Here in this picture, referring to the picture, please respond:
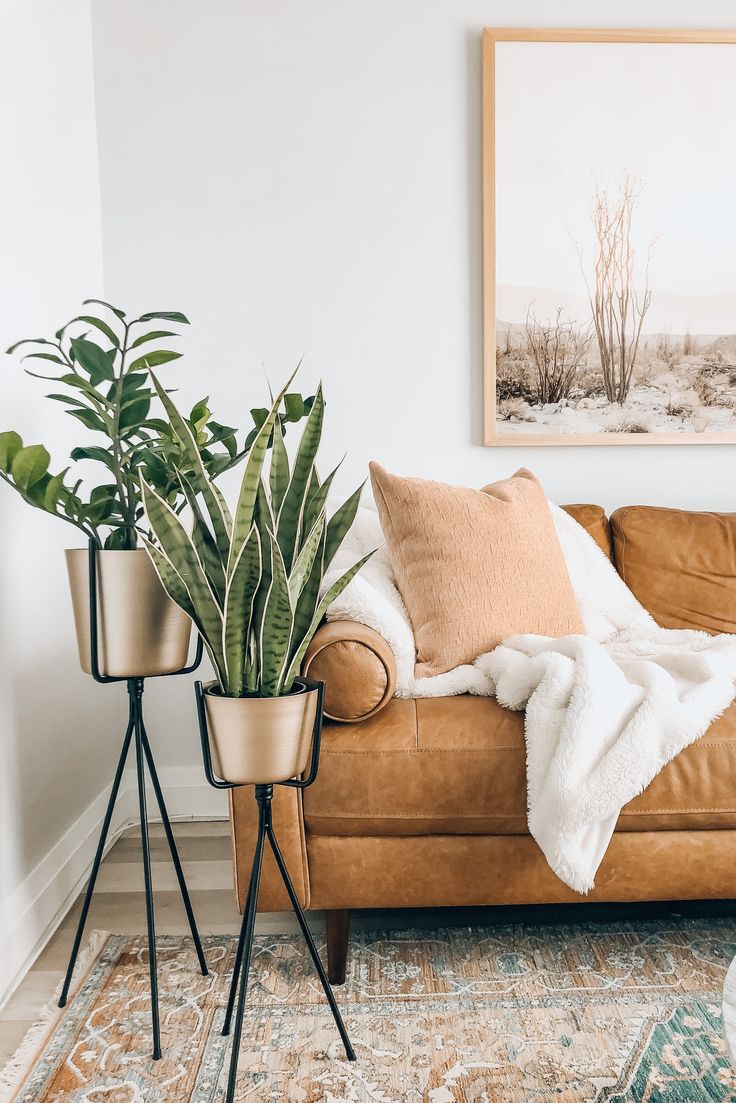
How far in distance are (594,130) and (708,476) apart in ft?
3.66

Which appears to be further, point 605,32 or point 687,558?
point 605,32

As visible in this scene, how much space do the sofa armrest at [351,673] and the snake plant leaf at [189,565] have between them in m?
0.35

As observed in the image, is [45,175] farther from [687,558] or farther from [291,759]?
[687,558]

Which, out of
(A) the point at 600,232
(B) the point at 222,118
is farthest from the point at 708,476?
(B) the point at 222,118

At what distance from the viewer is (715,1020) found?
5.08 ft

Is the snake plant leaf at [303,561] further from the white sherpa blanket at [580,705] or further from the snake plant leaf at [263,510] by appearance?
the white sherpa blanket at [580,705]

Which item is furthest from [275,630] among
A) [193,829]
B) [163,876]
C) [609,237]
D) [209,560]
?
[609,237]

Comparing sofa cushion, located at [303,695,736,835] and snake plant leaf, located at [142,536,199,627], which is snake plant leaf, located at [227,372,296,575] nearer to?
snake plant leaf, located at [142,536,199,627]

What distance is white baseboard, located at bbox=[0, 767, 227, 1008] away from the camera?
5.78ft

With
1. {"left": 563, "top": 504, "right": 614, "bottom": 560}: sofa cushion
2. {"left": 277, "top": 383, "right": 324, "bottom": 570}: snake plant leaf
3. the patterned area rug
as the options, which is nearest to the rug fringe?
the patterned area rug

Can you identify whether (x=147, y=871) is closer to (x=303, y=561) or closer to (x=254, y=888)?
(x=254, y=888)

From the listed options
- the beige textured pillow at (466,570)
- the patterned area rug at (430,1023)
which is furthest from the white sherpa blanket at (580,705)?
the patterned area rug at (430,1023)

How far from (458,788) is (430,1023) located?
41cm

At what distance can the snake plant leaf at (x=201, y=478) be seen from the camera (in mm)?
1371
